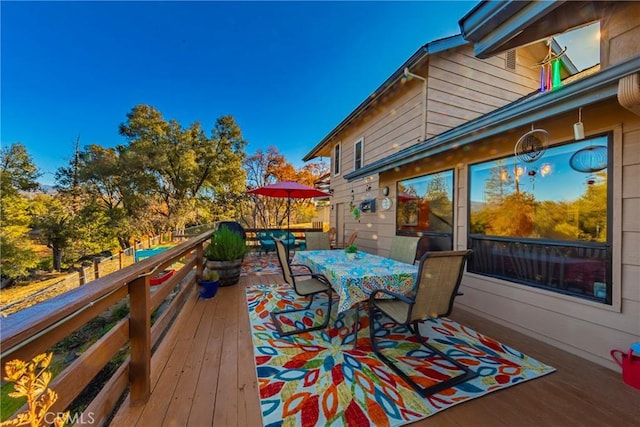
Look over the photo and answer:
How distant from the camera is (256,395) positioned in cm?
189

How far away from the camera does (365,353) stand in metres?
2.45

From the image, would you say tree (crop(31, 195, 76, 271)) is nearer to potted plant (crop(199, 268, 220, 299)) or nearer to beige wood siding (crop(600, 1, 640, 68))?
potted plant (crop(199, 268, 220, 299))

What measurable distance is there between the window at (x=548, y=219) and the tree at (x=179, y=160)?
13.2 m

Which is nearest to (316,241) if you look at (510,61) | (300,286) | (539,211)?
(300,286)

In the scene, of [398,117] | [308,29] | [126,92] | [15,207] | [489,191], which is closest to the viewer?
[489,191]

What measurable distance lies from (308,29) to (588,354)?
8.53 metres

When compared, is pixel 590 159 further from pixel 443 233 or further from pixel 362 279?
pixel 362 279

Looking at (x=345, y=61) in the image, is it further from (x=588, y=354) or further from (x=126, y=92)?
(x=126, y=92)

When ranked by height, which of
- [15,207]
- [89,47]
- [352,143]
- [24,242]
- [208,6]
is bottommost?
[24,242]

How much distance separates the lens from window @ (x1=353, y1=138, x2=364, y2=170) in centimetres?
723

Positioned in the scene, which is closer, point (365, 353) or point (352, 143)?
point (365, 353)

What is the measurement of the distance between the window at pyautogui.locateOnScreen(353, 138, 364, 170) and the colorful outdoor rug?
5044mm

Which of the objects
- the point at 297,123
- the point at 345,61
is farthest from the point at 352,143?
the point at 297,123

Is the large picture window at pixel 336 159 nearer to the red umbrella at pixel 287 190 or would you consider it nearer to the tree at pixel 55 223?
the red umbrella at pixel 287 190
